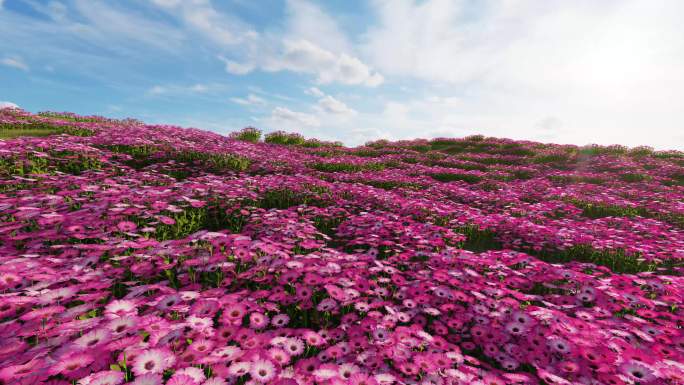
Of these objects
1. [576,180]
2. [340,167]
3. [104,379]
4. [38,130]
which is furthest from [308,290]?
[38,130]

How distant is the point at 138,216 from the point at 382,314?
14.3ft

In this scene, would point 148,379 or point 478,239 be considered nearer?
point 148,379

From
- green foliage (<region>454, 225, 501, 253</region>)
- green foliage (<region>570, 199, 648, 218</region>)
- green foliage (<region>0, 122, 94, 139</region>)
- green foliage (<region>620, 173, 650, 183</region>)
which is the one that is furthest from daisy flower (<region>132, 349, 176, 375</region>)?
green foliage (<region>620, 173, 650, 183</region>)

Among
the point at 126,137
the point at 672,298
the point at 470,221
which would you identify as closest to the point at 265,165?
the point at 126,137

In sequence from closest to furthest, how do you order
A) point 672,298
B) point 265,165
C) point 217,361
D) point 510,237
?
point 217,361 → point 672,298 → point 510,237 → point 265,165

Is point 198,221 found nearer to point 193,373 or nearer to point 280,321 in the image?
point 280,321

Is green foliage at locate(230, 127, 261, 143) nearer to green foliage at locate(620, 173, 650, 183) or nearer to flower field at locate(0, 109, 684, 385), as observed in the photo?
flower field at locate(0, 109, 684, 385)

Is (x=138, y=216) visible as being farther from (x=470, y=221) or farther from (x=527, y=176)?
(x=527, y=176)

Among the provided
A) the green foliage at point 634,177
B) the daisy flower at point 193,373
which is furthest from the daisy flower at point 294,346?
the green foliage at point 634,177

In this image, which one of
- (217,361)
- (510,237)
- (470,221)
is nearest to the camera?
(217,361)

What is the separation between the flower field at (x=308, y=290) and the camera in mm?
2150

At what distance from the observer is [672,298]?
3.83 metres

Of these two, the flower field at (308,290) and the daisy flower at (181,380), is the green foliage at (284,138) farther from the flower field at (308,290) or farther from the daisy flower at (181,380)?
the daisy flower at (181,380)

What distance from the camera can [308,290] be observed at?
3.36 metres
